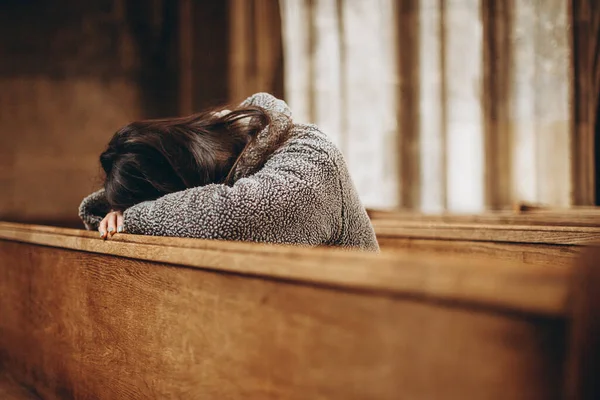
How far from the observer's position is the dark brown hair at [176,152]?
3.84 ft

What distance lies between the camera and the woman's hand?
1174mm

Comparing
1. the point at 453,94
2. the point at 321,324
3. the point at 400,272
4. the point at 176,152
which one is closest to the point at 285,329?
the point at 321,324

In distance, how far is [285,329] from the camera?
2.24 feet

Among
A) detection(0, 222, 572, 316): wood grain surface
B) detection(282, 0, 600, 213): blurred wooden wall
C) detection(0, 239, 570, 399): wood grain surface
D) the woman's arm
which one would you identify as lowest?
detection(0, 239, 570, 399): wood grain surface

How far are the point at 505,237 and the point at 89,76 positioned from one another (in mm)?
4075

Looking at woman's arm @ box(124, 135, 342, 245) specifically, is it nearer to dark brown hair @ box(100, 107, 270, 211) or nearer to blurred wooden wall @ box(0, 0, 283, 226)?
dark brown hair @ box(100, 107, 270, 211)

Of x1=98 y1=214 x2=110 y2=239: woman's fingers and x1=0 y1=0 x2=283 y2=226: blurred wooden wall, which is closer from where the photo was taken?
x1=98 y1=214 x2=110 y2=239: woman's fingers

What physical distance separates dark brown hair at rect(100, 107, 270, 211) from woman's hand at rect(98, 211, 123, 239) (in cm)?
4

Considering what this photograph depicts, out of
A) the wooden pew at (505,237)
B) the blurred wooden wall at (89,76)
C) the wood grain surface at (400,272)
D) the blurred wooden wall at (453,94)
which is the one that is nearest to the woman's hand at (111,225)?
the wood grain surface at (400,272)

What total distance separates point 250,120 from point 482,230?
2.27ft

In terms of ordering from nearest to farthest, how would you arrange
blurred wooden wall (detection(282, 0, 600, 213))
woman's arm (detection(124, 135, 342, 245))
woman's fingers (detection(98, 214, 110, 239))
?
1. woman's arm (detection(124, 135, 342, 245))
2. woman's fingers (detection(98, 214, 110, 239))
3. blurred wooden wall (detection(282, 0, 600, 213))

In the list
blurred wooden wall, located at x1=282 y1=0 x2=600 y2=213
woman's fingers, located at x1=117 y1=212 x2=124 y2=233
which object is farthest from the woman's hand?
blurred wooden wall, located at x1=282 y1=0 x2=600 y2=213

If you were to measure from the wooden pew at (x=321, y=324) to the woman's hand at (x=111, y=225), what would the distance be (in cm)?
2

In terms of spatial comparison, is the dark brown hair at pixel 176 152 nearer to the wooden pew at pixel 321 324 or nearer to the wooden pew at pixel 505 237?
the wooden pew at pixel 321 324
